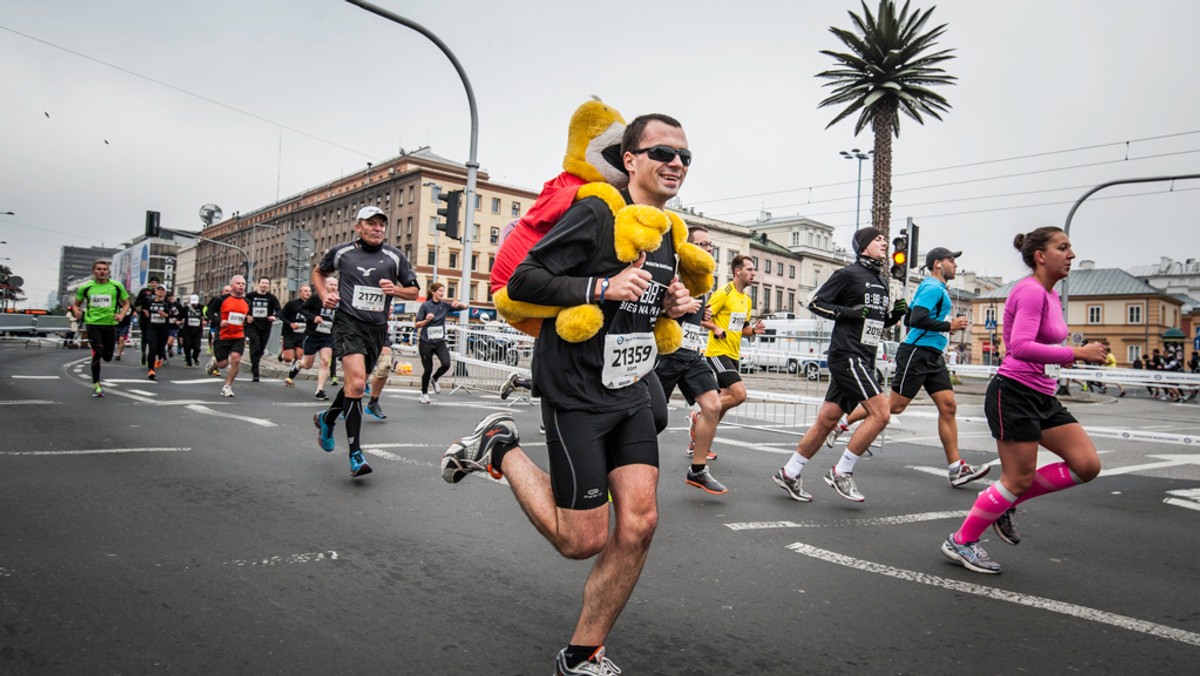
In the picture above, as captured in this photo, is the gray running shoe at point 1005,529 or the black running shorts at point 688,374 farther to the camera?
the black running shorts at point 688,374

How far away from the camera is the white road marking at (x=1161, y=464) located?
26.0ft

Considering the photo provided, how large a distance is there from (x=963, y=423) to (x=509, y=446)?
12399 mm

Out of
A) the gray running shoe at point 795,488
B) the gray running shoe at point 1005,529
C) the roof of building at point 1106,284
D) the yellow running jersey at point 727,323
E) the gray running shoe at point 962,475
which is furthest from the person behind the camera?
the roof of building at point 1106,284

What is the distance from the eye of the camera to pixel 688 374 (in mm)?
6469

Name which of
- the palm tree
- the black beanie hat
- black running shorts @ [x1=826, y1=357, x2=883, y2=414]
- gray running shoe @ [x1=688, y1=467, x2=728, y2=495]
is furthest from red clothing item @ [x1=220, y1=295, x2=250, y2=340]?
the palm tree

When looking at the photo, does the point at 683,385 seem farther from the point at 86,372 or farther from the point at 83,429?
the point at 86,372

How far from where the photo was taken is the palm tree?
1086 inches

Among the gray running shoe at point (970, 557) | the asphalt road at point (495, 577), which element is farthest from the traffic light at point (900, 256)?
the gray running shoe at point (970, 557)

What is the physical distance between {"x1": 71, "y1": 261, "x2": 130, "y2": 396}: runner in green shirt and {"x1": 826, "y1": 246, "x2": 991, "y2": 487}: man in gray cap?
407 inches

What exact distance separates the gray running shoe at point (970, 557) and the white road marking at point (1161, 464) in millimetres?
4487

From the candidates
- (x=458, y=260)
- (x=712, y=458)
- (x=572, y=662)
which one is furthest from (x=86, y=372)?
(x=458, y=260)

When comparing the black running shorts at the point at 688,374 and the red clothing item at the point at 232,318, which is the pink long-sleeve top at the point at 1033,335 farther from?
the red clothing item at the point at 232,318

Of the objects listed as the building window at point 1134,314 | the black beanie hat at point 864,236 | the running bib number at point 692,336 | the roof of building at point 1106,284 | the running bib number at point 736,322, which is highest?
the roof of building at point 1106,284

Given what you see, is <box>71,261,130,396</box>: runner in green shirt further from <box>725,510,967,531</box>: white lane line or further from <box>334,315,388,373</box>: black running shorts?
<box>725,510,967,531</box>: white lane line
